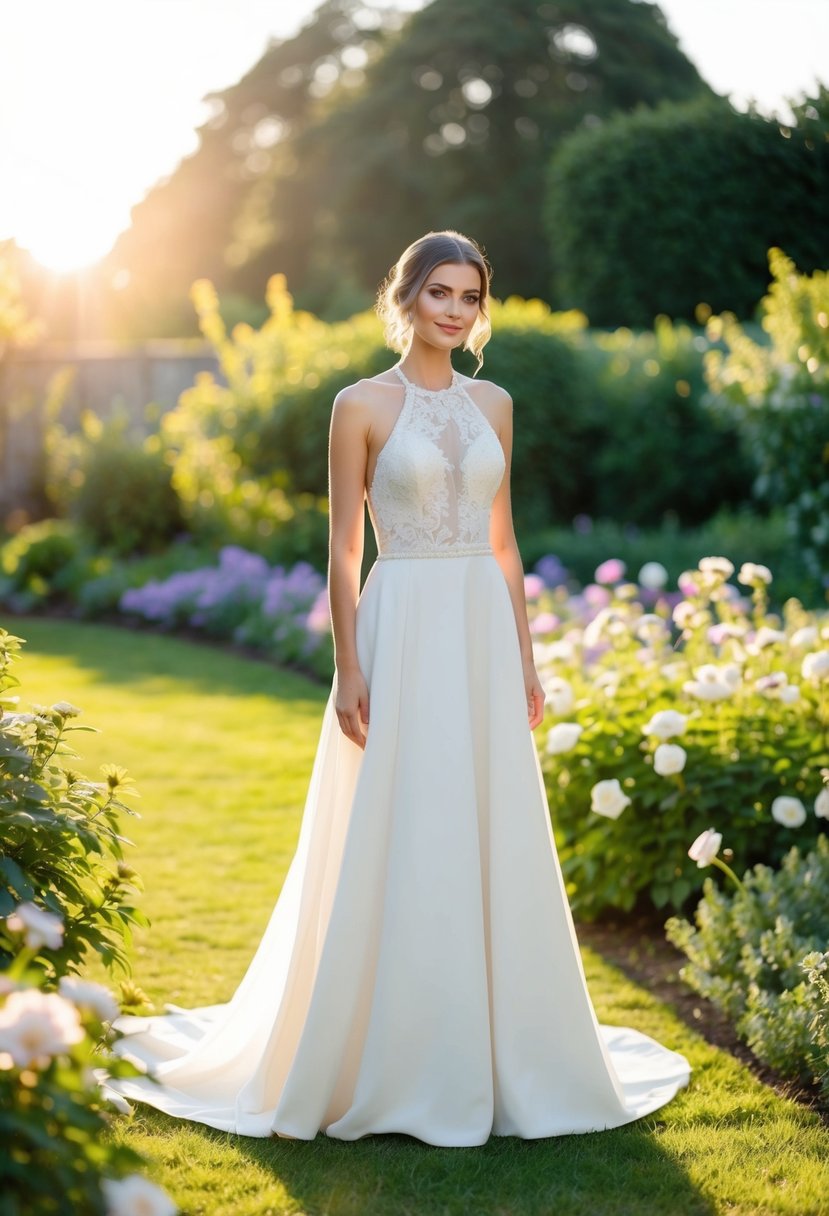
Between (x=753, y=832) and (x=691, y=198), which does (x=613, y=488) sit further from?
(x=753, y=832)

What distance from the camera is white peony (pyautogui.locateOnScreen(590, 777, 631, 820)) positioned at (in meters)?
4.26

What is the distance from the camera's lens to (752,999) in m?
3.58

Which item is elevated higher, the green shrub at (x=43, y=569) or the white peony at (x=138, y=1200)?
the green shrub at (x=43, y=569)

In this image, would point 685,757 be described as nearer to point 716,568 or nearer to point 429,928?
point 716,568

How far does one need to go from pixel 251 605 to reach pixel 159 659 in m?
1.01

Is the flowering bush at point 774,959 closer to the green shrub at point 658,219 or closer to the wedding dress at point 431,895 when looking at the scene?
the wedding dress at point 431,895

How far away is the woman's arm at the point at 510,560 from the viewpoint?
3.36m

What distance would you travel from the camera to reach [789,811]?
4.15 metres

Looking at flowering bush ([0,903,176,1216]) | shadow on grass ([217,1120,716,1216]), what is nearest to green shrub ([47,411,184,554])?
shadow on grass ([217,1120,716,1216])

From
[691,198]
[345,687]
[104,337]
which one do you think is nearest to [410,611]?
[345,687]

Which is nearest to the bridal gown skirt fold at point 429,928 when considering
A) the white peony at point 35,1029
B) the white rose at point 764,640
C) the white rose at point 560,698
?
the white peony at point 35,1029

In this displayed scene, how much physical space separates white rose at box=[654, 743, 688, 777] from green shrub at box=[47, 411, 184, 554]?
935 centimetres

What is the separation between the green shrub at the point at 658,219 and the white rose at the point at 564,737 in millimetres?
4815

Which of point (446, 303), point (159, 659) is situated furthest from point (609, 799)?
point (159, 659)
